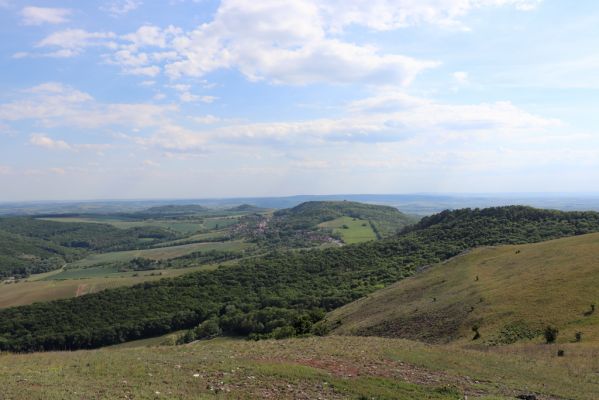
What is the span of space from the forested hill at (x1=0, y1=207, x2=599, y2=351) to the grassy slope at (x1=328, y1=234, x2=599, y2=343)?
27384 mm

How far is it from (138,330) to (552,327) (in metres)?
85.7

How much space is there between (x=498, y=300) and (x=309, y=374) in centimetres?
2646

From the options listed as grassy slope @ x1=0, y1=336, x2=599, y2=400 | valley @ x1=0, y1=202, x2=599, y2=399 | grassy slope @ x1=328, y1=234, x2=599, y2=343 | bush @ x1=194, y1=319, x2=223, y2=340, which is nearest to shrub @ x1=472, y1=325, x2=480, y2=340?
valley @ x1=0, y1=202, x2=599, y2=399

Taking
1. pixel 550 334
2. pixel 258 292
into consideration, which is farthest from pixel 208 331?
pixel 550 334

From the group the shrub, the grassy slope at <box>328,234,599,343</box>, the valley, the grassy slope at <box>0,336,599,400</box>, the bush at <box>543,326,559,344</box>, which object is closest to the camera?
the grassy slope at <box>0,336,599,400</box>

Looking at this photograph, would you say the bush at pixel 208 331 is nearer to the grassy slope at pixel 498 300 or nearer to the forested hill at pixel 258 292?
the forested hill at pixel 258 292

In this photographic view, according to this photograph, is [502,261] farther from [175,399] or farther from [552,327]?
[175,399]

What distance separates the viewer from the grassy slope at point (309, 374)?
15703 mm

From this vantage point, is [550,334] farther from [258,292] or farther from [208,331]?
[258,292]

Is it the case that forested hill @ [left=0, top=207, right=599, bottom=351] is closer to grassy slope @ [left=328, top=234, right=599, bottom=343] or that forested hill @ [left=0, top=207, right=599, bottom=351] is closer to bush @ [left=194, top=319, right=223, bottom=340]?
bush @ [left=194, top=319, right=223, bottom=340]

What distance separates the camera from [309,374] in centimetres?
1855

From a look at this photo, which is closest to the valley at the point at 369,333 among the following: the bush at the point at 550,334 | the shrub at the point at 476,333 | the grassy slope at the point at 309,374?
the grassy slope at the point at 309,374

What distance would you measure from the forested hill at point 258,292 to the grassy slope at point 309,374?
4723 cm

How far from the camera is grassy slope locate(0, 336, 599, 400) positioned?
1570cm
